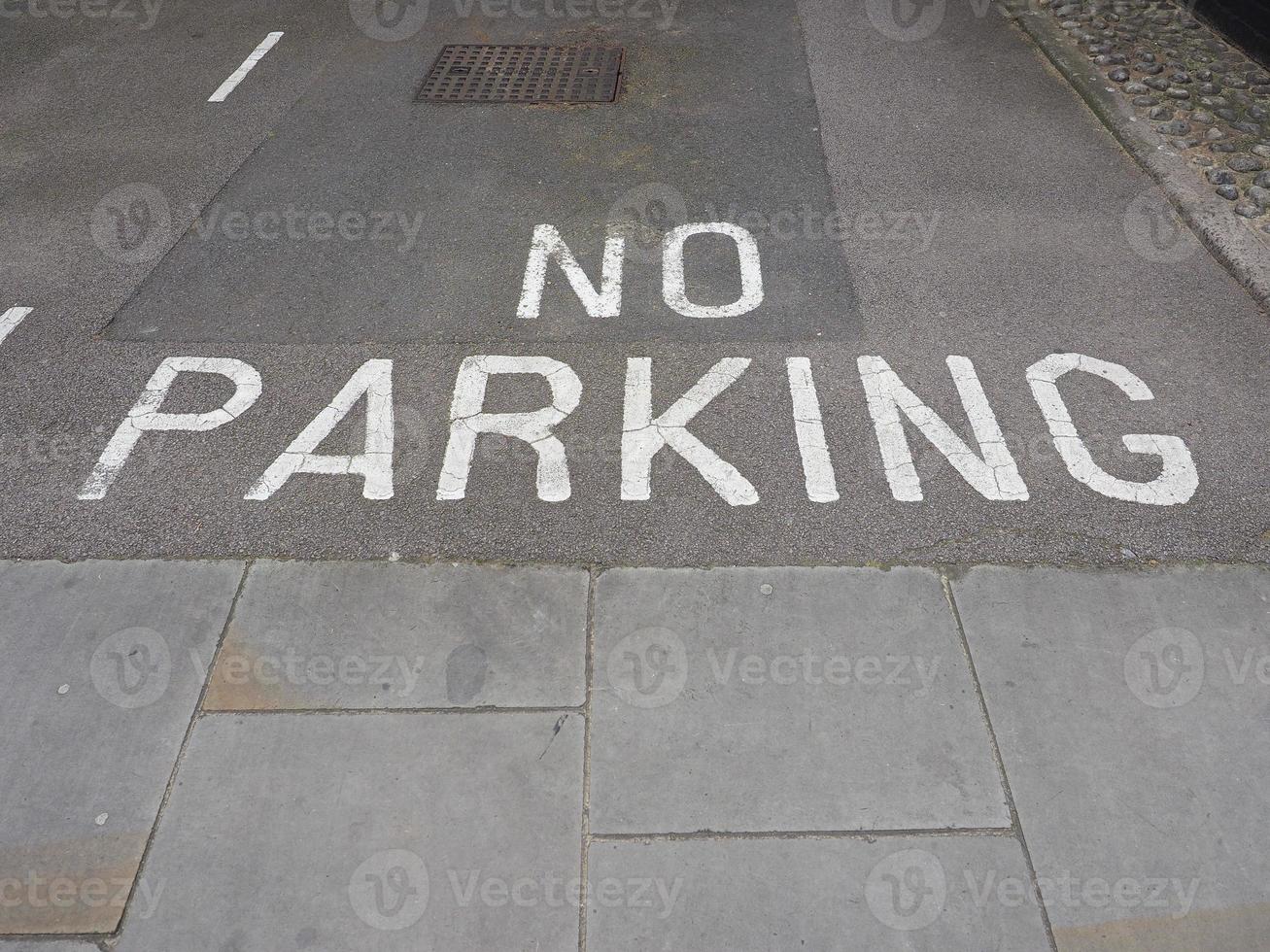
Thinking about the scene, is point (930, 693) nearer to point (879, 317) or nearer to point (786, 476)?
point (786, 476)

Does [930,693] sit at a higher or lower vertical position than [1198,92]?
lower

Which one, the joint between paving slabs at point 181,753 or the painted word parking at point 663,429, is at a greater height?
the painted word parking at point 663,429

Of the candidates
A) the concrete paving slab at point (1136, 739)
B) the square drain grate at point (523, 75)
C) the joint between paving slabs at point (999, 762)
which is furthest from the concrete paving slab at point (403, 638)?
the square drain grate at point (523, 75)

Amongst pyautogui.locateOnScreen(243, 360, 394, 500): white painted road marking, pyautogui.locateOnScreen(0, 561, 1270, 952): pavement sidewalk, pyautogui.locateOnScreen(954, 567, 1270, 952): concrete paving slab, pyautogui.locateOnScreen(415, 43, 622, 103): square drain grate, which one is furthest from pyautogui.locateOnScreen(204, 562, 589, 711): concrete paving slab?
pyautogui.locateOnScreen(415, 43, 622, 103): square drain grate

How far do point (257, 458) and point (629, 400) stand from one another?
6.26 ft

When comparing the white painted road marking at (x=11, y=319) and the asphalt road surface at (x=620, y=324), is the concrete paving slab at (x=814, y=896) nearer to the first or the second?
the asphalt road surface at (x=620, y=324)

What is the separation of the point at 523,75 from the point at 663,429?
4.89 m

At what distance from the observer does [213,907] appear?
2918mm

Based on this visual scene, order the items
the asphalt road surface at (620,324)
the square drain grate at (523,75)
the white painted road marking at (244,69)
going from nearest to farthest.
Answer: the asphalt road surface at (620,324), the square drain grate at (523,75), the white painted road marking at (244,69)

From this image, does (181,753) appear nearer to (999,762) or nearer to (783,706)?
(783,706)

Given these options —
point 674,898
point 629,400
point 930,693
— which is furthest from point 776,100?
point 674,898

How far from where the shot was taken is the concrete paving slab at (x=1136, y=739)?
2.91m

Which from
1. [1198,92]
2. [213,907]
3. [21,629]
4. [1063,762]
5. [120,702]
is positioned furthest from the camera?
[1198,92]

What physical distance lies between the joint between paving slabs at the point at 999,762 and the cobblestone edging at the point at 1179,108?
10.8 ft
